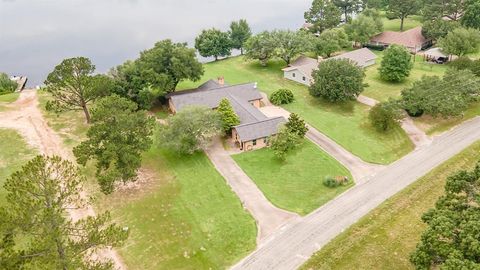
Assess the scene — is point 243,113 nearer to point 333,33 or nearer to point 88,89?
point 88,89

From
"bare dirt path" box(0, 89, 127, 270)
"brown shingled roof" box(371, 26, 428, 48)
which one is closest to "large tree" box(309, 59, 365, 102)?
"brown shingled roof" box(371, 26, 428, 48)

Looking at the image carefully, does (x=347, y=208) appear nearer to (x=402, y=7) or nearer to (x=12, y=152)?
(x=12, y=152)

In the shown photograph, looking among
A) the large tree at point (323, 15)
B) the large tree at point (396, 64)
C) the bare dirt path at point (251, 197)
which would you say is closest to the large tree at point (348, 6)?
the large tree at point (323, 15)

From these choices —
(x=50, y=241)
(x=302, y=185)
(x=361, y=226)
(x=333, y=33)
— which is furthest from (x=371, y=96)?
(x=50, y=241)

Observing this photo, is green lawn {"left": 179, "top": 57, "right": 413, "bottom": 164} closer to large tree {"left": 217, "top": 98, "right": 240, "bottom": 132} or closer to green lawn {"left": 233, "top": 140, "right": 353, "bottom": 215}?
Result: green lawn {"left": 233, "top": 140, "right": 353, "bottom": 215}

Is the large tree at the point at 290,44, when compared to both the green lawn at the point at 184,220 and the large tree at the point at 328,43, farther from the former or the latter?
the green lawn at the point at 184,220

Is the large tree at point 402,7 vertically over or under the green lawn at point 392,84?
over
